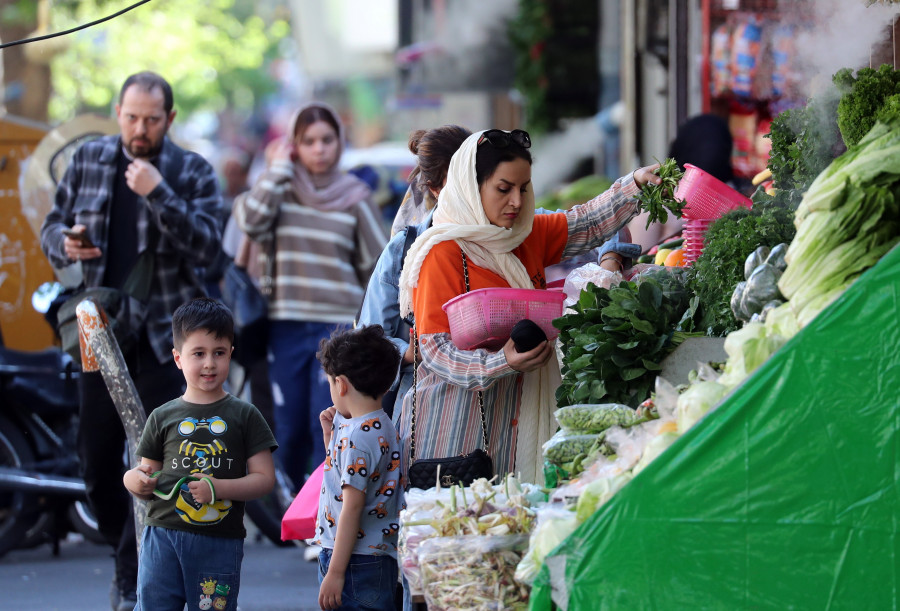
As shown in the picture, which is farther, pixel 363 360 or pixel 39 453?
pixel 39 453

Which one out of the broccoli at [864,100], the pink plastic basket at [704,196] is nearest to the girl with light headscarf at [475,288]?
the pink plastic basket at [704,196]

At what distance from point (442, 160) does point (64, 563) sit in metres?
3.83

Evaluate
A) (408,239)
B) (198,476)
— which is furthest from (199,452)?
(408,239)

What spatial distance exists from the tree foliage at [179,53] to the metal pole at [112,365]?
47.9 ft

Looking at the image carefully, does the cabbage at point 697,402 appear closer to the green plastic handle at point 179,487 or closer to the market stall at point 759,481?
the market stall at point 759,481

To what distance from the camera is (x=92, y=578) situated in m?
6.20

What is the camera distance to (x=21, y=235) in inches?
293

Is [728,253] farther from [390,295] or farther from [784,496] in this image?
[390,295]

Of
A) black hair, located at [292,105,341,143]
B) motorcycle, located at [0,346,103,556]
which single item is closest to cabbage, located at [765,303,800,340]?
black hair, located at [292,105,341,143]

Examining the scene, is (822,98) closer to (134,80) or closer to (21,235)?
(134,80)

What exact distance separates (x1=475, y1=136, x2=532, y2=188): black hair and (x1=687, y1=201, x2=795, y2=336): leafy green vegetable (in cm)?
66

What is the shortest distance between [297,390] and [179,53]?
2272 cm

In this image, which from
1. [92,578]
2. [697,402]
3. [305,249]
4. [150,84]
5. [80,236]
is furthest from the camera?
[305,249]

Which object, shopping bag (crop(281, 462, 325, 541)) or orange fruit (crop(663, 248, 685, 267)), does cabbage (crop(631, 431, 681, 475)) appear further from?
orange fruit (crop(663, 248, 685, 267))
